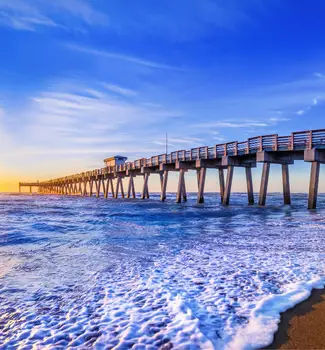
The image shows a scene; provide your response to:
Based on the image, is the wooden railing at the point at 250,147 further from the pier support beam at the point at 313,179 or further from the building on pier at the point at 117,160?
the building on pier at the point at 117,160

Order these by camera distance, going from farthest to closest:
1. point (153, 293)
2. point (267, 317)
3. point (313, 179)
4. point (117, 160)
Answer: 1. point (117, 160)
2. point (313, 179)
3. point (153, 293)
4. point (267, 317)

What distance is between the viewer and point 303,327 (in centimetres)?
285

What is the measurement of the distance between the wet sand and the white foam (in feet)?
0.22

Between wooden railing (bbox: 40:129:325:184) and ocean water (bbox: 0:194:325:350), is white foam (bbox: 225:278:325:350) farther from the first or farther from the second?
wooden railing (bbox: 40:129:325:184)

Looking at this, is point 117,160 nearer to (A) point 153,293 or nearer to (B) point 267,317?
(A) point 153,293

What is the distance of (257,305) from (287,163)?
1909 cm

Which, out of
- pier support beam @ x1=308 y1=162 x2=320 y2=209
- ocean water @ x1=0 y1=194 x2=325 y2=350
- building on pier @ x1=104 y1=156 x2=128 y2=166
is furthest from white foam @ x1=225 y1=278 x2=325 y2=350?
building on pier @ x1=104 y1=156 x2=128 y2=166

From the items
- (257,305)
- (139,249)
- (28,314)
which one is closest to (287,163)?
(139,249)

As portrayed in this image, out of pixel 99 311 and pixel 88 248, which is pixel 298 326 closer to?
pixel 99 311

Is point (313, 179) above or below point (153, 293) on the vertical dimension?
above

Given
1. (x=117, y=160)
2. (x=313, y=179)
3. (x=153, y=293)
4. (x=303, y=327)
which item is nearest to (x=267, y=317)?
(x=303, y=327)

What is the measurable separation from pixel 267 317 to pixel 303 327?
386 mm

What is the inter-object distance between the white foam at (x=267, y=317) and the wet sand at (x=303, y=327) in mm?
67

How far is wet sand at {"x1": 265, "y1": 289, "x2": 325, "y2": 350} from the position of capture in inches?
100
